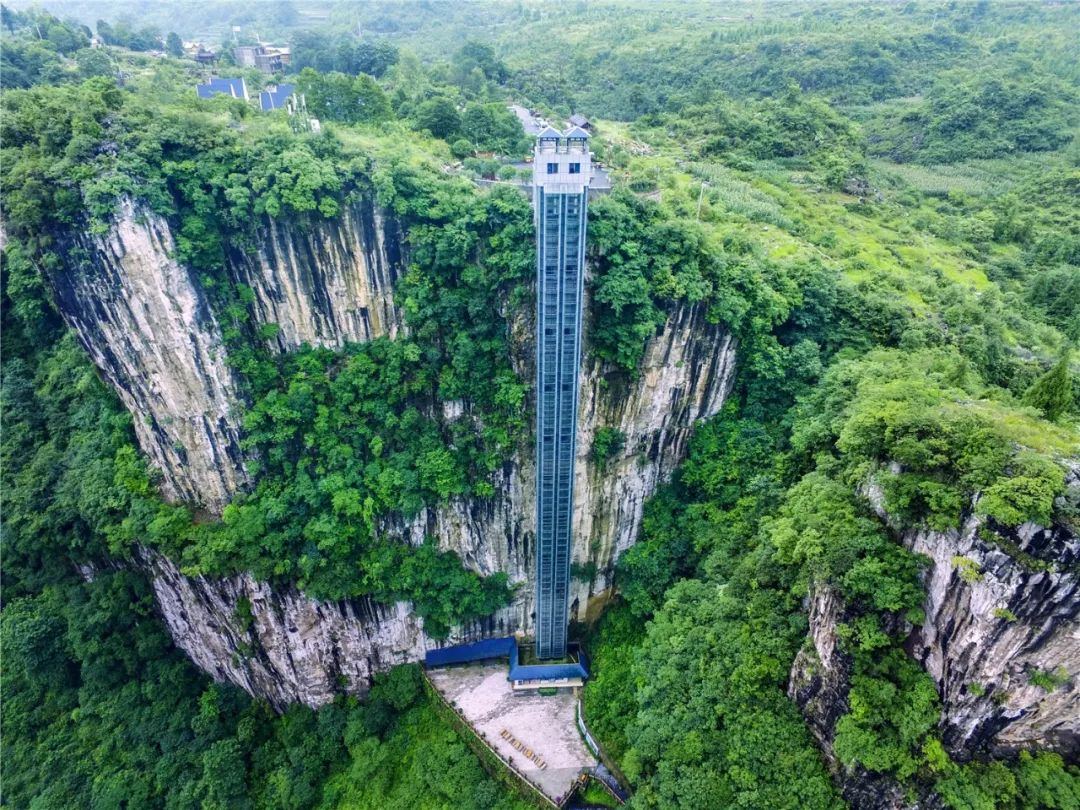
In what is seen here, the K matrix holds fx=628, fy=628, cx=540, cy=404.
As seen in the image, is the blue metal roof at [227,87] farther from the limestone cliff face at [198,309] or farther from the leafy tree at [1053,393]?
the leafy tree at [1053,393]

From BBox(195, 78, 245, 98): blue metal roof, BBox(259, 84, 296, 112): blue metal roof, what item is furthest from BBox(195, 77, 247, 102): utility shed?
BBox(259, 84, 296, 112): blue metal roof

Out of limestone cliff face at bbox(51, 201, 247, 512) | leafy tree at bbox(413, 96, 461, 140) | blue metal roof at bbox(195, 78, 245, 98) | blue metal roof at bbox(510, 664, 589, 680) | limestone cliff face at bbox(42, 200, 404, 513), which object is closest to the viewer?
limestone cliff face at bbox(51, 201, 247, 512)

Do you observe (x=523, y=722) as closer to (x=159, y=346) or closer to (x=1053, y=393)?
(x=159, y=346)

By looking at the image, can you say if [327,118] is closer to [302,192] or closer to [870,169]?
[302,192]

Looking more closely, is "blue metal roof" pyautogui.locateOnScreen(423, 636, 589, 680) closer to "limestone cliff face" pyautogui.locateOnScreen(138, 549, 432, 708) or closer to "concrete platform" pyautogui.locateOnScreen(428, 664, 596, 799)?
"concrete platform" pyautogui.locateOnScreen(428, 664, 596, 799)

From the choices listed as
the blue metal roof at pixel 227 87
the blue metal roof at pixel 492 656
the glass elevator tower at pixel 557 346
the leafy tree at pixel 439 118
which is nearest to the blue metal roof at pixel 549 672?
the blue metal roof at pixel 492 656

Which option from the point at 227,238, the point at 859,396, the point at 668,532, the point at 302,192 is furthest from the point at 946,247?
the point at 227,238

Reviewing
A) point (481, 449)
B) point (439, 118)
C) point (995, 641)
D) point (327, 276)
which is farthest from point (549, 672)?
point (439, 118)
